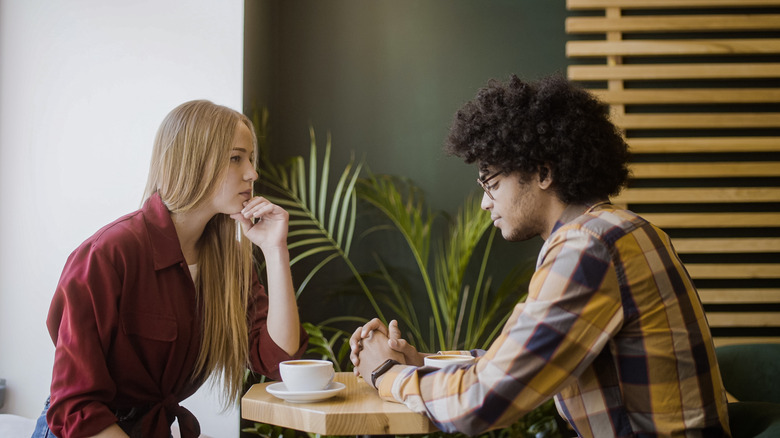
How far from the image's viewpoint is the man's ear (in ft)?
4.78

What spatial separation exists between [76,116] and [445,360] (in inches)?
77.5

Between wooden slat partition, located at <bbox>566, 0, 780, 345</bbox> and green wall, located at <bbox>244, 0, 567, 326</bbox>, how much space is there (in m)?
0.28

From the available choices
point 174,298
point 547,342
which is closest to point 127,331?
point 174,298

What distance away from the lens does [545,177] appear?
4.80ft

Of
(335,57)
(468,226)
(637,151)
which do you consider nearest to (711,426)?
(468,226)

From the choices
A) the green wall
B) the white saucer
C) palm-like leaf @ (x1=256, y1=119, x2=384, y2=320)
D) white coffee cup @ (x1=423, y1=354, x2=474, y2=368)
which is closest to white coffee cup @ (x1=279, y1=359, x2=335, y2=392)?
the white saucer

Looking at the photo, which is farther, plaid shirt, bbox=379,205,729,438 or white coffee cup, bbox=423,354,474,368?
white coffee cup, bbox=423,354,474,368

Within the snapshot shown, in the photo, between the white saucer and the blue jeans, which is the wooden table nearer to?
the white saucer

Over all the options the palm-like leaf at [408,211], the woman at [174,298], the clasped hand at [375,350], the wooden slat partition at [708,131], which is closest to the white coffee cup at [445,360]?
the clasped hand at [375,350]

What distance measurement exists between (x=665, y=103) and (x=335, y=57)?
1.71 metres

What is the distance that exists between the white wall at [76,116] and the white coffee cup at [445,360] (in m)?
1.36

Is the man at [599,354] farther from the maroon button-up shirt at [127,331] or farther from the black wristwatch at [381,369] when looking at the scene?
the maroon button-up shirt at [127,331]

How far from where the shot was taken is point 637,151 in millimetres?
3229

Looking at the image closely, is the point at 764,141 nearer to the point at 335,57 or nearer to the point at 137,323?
the point at 335,57
